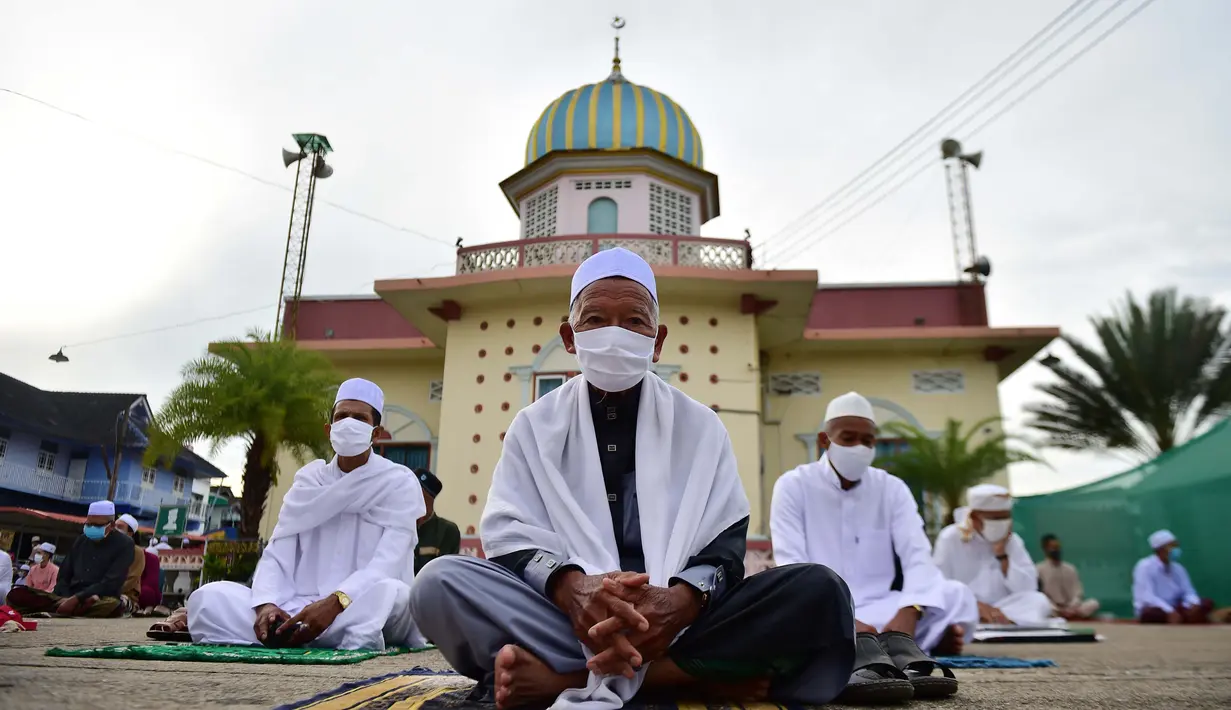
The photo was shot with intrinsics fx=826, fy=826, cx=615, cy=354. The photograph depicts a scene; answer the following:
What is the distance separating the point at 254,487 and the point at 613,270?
9.61m

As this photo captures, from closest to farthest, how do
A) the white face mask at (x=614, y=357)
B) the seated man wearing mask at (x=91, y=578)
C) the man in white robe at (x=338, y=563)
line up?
the white face mask at (x=614, y=357), the man in white robe at (x=338, y=563), the seated man wearing mask at (x=91, y=578)

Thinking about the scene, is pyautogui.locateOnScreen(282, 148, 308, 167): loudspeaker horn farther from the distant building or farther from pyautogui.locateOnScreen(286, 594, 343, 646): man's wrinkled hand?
pyautogui.locateOnScreen(286, 594, 343, 646): man's wrinkled hand

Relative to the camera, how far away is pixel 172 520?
12.9m

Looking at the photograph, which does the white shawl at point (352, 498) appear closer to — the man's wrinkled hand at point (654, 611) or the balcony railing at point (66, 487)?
the man's wrinkled hand at point (654, 611)

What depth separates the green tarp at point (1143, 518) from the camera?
9.09 m

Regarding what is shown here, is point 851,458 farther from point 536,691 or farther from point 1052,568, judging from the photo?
point 1052,568

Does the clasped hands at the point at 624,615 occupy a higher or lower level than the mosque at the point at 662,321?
lower

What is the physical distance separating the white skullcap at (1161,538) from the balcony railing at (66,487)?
62.5 ft

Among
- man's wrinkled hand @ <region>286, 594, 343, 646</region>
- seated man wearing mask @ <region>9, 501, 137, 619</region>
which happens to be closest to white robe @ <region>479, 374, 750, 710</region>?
man's wrinkled hand @ <region>286, 594, 343, 646</region>

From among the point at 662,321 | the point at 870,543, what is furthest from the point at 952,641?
the point at 662,321

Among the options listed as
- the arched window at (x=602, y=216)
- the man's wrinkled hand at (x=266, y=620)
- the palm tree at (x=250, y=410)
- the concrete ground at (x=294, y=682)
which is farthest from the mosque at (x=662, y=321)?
the concrete ground at (x=294, y=682)

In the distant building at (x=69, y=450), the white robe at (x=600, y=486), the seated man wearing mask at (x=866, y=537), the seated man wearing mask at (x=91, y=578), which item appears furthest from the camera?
the distant building at (x=69, y=450)

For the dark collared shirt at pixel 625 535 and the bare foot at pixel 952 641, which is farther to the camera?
the bare foot at pixel 952 641

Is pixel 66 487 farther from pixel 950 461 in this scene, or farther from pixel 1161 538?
pixel 1161 538
